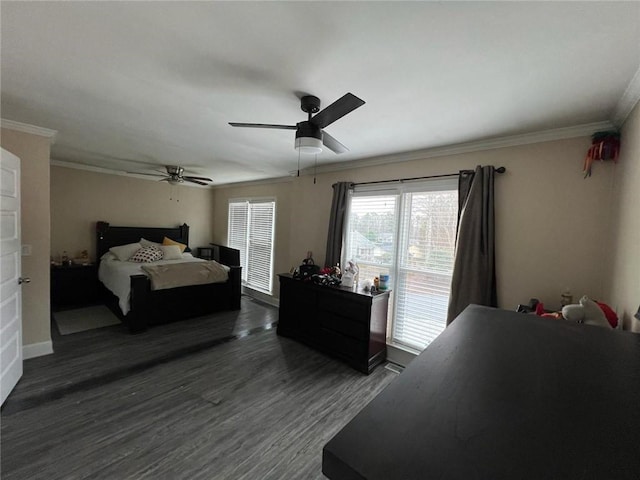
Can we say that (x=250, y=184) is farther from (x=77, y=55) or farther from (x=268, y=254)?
(x=77, y=55)

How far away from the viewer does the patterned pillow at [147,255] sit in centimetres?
482

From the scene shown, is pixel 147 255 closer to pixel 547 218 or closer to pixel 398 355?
pixel 398 355

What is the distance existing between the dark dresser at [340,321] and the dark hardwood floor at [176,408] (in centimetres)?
14

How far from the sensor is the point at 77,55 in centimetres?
152

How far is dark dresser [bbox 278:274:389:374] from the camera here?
2.91 meters

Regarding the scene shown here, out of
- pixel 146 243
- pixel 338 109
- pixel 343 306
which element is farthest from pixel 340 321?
pixel 146 243

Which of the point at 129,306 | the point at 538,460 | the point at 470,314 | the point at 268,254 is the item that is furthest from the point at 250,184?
the point at 538,460

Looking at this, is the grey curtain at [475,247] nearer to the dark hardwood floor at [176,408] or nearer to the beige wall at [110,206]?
the dark hardwood floor at [176,408]

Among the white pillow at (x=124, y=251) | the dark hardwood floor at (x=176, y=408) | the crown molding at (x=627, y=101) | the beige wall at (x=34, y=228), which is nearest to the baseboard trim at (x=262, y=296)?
the dark hardwood floor at (x=176, y=408)

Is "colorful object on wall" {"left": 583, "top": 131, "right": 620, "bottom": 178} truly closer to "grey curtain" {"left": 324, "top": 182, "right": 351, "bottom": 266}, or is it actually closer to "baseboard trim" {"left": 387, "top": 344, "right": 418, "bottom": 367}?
"grey curtain" {"left": 324, "top": 182, "right": 351, "bottom": 266}

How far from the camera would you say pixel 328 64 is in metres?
1.50

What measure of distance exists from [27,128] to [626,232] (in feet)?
16.3

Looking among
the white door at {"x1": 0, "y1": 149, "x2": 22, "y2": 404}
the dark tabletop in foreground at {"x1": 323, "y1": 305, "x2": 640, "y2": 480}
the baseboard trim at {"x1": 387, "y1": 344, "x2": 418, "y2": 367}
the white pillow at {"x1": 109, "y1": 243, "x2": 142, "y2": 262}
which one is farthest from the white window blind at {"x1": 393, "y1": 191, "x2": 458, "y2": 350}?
the white pillow at {"x1": 109, "y1": 243, "x2": 142, "y2": 262}

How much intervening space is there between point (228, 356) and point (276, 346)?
593 mm
